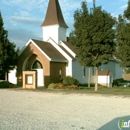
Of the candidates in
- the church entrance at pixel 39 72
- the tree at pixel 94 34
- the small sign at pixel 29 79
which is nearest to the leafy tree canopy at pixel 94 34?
the tree at pixel 94 34

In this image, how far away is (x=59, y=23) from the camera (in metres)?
38.4

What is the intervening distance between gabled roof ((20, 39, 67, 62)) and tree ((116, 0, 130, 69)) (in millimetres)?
10992

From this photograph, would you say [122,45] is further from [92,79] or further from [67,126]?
[92,79]

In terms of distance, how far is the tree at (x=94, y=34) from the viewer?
69.4 ft

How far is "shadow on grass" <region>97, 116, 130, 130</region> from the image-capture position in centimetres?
714

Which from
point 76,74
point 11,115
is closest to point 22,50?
point 76,74

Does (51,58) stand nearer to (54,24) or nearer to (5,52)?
(5,52)

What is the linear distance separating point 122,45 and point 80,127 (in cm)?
1423

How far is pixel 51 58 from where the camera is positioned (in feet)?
96.0

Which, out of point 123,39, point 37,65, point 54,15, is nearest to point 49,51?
point 37,65

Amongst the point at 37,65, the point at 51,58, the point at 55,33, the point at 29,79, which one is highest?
the point at 55,33

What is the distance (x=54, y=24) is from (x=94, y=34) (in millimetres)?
18327

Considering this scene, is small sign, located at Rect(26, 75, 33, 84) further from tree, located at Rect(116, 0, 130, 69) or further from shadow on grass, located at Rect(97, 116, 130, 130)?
shadow on grass, located at Rect(97, 116, 130, 130)

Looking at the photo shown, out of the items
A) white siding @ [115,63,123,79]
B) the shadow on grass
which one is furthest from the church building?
the shadow on grass
